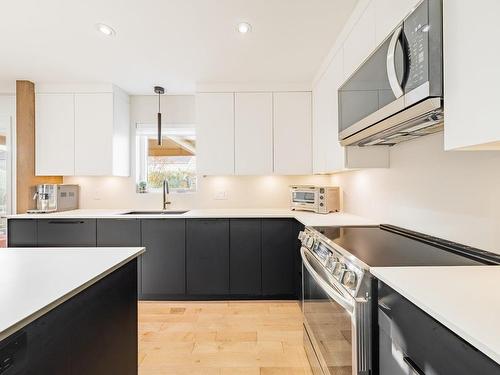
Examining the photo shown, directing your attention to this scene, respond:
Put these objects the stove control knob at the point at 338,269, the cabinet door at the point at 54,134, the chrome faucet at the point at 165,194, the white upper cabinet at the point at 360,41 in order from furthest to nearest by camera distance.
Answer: the chrome faucet at the point at 165,194, the cabinet door at the point at 54,134, the white upper cabinet at the point at 360,41, the stove control knob at the point at 338,269

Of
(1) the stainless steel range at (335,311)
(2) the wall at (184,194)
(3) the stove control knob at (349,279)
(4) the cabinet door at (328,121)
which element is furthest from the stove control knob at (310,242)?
(2) the wall at (184,194)

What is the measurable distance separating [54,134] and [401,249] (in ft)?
11.7

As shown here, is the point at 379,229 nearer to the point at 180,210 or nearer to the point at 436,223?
the point at 436,223

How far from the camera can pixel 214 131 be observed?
10.5 ft

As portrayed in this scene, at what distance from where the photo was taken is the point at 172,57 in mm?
2625

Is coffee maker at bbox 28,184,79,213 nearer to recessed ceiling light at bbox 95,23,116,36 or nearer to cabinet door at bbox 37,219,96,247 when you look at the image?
cabinet door at bbox 37,219,96,247

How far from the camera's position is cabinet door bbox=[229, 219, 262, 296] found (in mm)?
2906

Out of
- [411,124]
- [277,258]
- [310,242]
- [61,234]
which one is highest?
[411,124]

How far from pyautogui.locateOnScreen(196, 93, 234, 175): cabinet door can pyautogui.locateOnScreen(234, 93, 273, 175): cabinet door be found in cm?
8

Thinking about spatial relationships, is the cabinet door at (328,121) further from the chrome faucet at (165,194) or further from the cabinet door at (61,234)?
the cabinet door at (61,234)

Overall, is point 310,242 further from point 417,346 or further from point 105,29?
point 105,29

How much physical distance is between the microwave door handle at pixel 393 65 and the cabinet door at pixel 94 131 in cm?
296

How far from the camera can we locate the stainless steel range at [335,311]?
108cm

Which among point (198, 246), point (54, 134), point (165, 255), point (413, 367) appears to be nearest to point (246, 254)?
point (198, 246)
